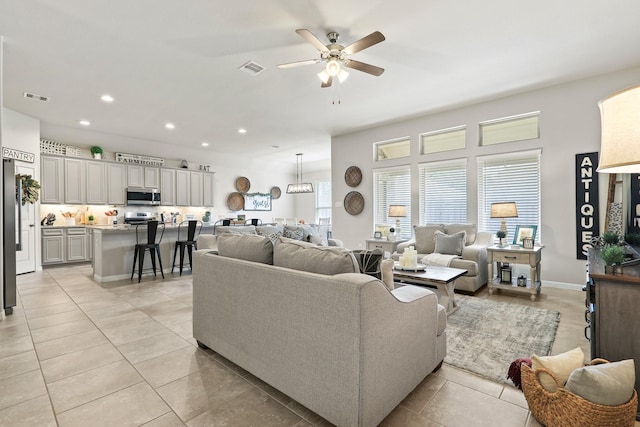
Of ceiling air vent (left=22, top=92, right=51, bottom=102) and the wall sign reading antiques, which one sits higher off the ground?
ceiling air vent (left=22, top=92, right=51, bottom=102)

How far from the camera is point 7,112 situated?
529 cm

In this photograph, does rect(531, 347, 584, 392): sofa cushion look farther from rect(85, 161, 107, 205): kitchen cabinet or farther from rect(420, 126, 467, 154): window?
rect(85, 161, 107, 205): kitchen cabinet

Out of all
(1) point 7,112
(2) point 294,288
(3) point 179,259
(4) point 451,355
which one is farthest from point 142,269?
(4) point 451,355

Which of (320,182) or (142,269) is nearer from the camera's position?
(142,269)

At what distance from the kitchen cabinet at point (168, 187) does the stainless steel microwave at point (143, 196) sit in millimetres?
174

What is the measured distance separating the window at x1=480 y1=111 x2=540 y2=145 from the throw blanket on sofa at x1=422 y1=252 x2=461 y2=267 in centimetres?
218

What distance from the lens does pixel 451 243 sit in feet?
15.1

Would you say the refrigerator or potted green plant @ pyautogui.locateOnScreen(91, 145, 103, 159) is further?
potted green plant @ pyautogui.locateOnScreen(91, 145, 103, 159)

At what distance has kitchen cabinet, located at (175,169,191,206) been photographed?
8.27 metres

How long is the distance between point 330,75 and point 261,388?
9.47 feet

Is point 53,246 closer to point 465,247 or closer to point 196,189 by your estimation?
point 196,189

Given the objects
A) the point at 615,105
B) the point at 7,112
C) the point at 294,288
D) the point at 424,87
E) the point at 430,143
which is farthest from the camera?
the point at 430,143

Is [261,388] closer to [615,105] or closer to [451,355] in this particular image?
[451,355]

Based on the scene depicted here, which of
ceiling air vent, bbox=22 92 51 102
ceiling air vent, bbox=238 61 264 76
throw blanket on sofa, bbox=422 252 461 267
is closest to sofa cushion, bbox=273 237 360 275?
ceiling air vent, bbox=238 61 264 76
